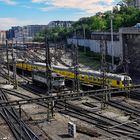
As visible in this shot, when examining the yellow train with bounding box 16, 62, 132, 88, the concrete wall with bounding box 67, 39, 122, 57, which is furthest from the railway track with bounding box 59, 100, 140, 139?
the concrete wall with bounding box 67, 39, 122, 57

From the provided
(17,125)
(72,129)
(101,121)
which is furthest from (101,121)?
(17,125)

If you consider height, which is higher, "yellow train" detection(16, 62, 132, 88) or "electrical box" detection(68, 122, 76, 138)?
"yellow train" detection(16, 62, 132, 88)

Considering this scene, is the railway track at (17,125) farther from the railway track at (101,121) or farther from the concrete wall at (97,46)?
the concrete wall at (97,46)

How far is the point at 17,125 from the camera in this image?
27.6 meters

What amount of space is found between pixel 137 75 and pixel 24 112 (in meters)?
25.9

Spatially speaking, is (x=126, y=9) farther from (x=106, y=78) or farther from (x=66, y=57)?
(x=106, y=78)

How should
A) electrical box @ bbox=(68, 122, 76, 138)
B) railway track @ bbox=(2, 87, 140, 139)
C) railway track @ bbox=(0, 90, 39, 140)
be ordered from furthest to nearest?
railway track @ bbox=(2, 87, 140, 139)
electrical box @ bbox=(68, 122, 76, 138)
railway track @ bbox=(0, 90, 39, 140)

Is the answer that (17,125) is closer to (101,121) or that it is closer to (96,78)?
(101,121)

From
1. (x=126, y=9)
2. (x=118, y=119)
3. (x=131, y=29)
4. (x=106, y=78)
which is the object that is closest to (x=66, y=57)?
(x=126, y=9)

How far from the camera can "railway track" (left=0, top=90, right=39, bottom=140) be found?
23833 mm

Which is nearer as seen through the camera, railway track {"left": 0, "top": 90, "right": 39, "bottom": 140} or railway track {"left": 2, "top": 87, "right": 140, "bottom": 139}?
railway track {"left": 0, "top": 90, "right": 39, "bottom": 140}

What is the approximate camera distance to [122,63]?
55844 mm

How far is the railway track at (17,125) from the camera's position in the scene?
78.2ft

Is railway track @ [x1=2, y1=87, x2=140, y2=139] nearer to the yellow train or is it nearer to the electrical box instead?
the electrical box
